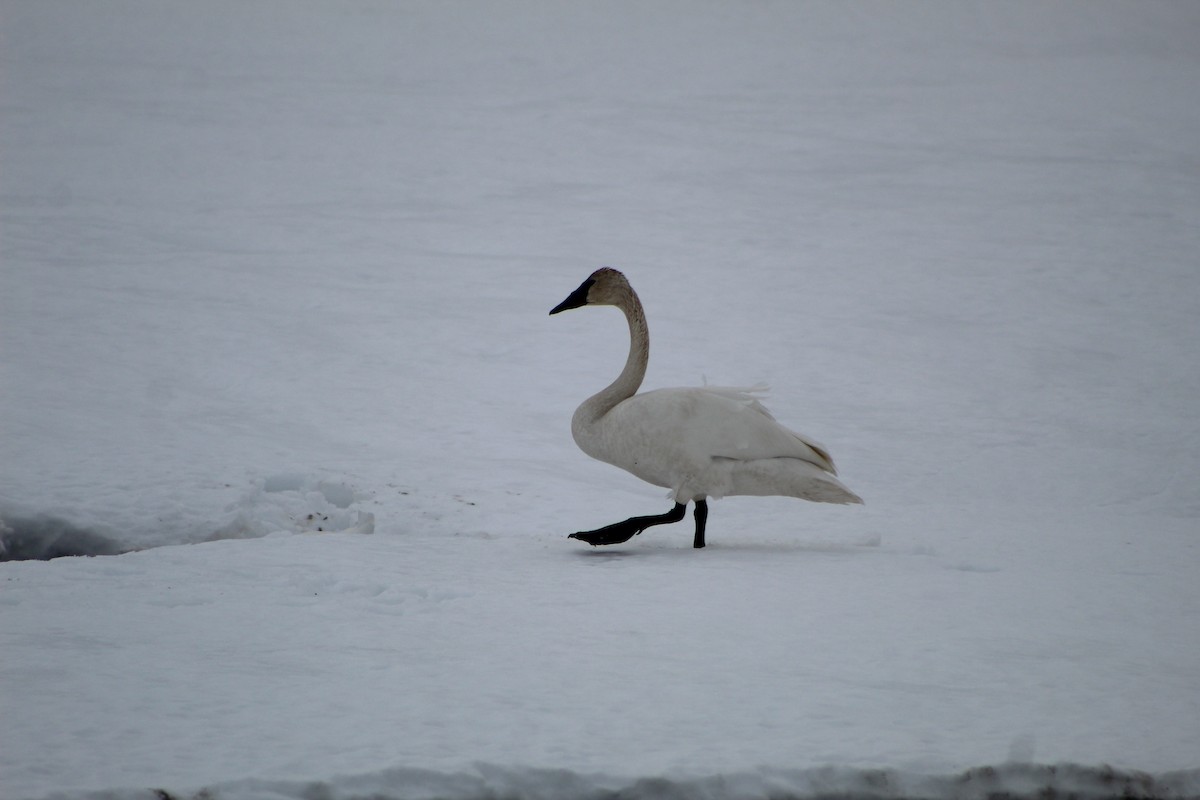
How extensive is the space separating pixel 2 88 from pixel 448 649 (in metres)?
17.1

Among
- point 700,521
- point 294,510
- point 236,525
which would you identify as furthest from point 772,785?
point 294,510

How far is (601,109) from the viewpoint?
61.2ft

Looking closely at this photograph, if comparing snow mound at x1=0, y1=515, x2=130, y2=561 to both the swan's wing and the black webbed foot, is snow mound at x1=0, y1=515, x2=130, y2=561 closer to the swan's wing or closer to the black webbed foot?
the black webbed foot

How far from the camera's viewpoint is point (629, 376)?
5090 mm

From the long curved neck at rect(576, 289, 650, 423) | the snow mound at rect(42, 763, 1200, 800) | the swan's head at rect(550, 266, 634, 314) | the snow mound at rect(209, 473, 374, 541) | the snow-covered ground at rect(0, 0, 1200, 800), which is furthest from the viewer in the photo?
the swan's head at rect(550, 266, 634, 314)

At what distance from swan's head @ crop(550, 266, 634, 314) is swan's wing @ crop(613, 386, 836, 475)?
66 cm

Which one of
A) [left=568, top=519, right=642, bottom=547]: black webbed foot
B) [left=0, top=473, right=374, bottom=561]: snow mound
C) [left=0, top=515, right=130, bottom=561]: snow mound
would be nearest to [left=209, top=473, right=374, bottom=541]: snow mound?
[left=0, top=473, right=374, bottom=561]: snow mound

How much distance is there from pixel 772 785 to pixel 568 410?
5.88 m

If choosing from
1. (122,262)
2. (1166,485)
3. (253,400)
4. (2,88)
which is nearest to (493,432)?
(253,400)

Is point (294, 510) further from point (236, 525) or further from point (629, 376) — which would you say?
point (629, 376)

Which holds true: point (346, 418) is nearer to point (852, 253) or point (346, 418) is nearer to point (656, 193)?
point (852, 253)

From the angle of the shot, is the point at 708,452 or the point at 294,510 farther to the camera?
the point at 294,510

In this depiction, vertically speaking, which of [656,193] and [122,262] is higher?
[656,193]

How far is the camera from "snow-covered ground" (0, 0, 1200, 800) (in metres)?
2.77
